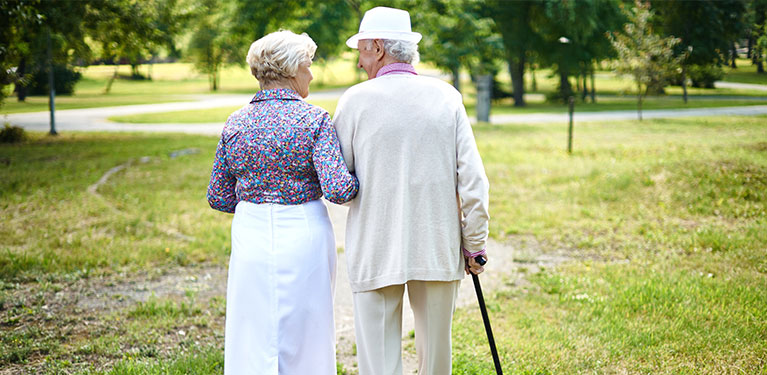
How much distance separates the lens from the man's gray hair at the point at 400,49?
2961mm

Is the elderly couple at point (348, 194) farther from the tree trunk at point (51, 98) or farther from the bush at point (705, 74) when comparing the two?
the tree trunk at point (51, 98)

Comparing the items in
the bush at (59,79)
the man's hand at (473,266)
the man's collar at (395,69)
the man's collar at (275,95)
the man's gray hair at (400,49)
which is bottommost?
the man's hand at (473,266)

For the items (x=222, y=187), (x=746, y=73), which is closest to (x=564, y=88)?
(x=746, y=73)

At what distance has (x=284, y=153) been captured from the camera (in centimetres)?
289

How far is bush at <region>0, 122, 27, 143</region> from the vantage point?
14.1m

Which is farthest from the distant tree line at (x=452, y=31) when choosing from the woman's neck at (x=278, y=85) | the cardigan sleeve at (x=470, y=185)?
the cardigan sleeve at (x=470, y=185)

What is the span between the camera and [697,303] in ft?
16.0

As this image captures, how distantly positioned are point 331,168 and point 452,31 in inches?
772

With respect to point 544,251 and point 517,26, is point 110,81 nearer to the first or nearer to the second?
point 544,251

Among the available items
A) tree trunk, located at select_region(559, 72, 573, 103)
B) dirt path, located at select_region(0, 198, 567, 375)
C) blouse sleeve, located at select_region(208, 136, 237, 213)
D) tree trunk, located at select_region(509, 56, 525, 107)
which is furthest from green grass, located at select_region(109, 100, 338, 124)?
blouse sleeve, located at select_region(208, 136, 237, 213)

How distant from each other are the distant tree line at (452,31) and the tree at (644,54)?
0.09 metres

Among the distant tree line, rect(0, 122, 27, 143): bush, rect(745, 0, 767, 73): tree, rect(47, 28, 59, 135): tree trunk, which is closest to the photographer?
rect(745, 0, 767, 73): tree

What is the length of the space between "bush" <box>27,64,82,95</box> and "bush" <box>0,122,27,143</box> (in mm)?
1002

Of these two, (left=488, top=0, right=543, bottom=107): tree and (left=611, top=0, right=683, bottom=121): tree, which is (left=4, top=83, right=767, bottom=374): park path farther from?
(left=488, top=0, right=543, bottom=107): tree
